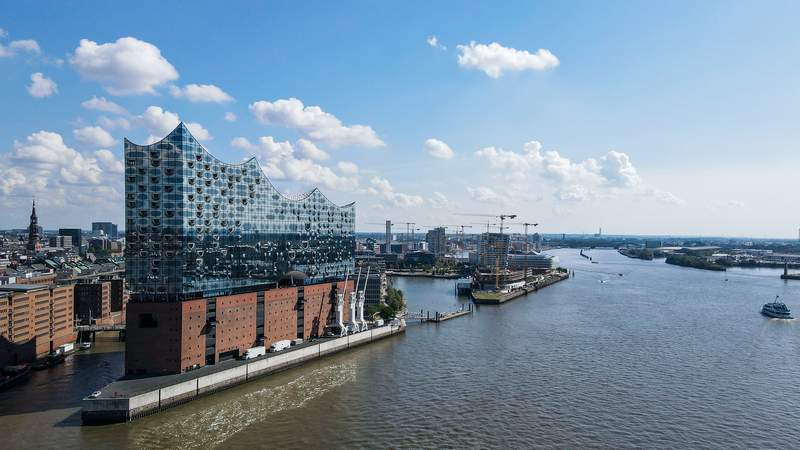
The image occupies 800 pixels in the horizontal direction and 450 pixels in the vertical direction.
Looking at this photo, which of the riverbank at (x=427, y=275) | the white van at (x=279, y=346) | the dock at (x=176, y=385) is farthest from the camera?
the riverbank at (x=427, y=275)

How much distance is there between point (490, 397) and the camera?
3909cm

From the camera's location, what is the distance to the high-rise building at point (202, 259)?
4234cm

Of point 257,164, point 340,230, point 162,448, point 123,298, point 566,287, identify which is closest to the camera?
point 162,448

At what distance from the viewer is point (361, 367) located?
1944 inches

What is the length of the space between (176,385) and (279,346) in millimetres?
13274

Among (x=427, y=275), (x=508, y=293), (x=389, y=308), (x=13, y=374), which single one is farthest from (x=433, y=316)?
(x=427, y=275)

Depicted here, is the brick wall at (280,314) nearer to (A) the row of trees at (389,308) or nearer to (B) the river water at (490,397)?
(B) the river water at (490,397)

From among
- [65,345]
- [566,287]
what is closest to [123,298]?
[65,345]

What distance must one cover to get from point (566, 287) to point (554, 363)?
79.9 meters

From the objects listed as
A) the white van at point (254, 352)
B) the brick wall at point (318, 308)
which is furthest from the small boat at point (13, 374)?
the brick wall at point (318, 308)

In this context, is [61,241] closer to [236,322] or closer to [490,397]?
[236,322]

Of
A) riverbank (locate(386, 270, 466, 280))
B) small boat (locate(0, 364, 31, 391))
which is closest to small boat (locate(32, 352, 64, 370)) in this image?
small boat (locate(0, 364, 31, 391))

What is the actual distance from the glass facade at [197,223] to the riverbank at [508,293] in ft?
160

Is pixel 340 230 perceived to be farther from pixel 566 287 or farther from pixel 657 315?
pixel 566 287
